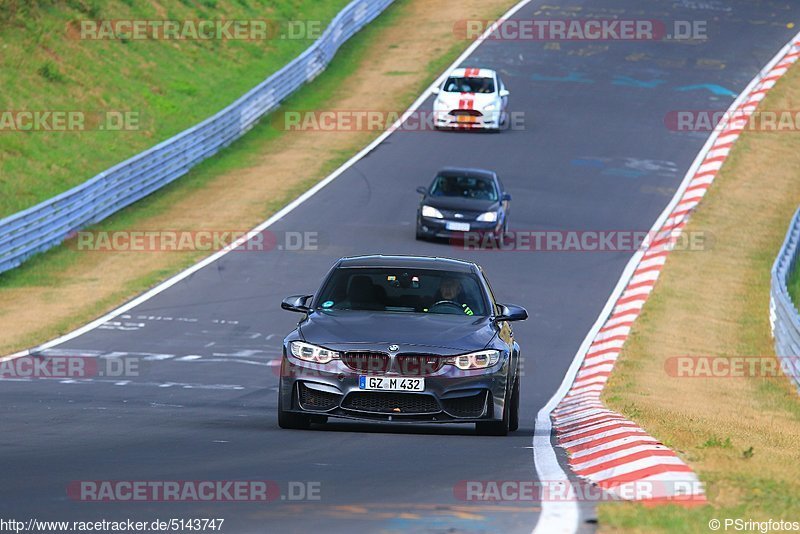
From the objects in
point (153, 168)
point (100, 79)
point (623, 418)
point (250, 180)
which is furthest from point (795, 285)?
point (100, 79)

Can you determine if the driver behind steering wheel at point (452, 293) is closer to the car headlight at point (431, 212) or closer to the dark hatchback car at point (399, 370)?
the dark hatchback car at point (399, 370)

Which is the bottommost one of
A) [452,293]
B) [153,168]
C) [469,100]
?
[153,168]

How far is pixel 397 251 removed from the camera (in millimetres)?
28781

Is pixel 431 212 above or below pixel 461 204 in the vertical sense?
below

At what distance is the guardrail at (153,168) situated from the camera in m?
27.8

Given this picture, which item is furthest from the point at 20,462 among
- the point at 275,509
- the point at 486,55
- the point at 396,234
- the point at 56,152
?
the point at 486,55

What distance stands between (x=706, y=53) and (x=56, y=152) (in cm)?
2503

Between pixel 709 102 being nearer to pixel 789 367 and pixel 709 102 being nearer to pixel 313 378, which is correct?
pixel 789 367

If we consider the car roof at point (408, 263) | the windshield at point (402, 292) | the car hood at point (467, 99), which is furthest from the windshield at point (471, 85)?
the windshield at point (402, 292)

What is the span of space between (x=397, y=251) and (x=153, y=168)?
27.7 feet

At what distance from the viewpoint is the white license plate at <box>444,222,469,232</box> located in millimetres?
29812

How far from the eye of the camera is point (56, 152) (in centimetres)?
3622

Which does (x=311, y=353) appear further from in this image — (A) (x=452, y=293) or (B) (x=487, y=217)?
(B) (x=487, y=217)

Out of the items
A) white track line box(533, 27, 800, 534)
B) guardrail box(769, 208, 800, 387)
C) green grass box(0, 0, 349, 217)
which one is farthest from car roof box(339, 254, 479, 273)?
green grass box(0, 0, 349, 217)
